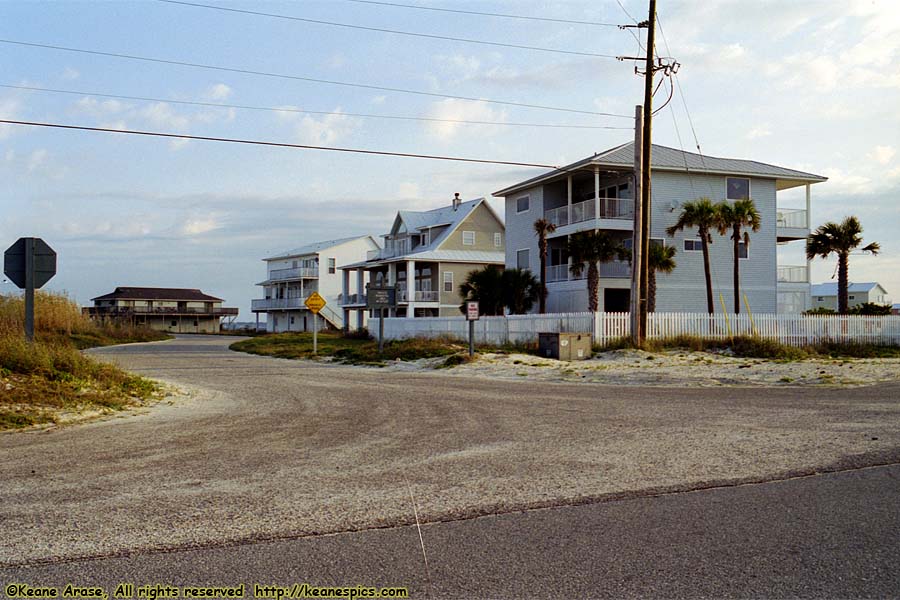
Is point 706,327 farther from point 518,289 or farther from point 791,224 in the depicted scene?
point 791,224

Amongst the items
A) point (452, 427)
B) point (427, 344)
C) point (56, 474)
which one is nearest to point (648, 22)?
point (427, 344)

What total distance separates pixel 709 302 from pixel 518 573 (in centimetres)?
3456

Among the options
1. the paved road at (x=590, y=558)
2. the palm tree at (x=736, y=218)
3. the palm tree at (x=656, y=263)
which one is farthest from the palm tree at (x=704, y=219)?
the paved road at (x=590, y=558)

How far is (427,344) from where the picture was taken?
3114 cm

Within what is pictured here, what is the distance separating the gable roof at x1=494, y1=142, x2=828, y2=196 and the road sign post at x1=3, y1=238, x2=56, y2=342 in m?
27.7

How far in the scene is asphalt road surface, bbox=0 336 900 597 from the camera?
5.16 m

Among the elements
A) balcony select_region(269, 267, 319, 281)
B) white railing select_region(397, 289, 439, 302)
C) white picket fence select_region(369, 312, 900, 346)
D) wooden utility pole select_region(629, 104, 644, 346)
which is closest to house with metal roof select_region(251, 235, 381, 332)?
balcony select_region(269, 267, 319, 281)

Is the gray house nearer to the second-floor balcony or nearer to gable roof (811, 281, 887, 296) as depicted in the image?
the second-floor balcony

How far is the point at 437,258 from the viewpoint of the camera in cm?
5769

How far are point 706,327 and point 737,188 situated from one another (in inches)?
591

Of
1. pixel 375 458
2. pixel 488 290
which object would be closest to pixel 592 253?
pixel 488 290

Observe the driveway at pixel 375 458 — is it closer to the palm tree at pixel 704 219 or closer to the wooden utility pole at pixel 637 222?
the wooden utility pole at pixel 637 222

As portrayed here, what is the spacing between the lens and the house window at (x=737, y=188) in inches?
1692

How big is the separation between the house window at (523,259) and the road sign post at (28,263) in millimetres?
32539
